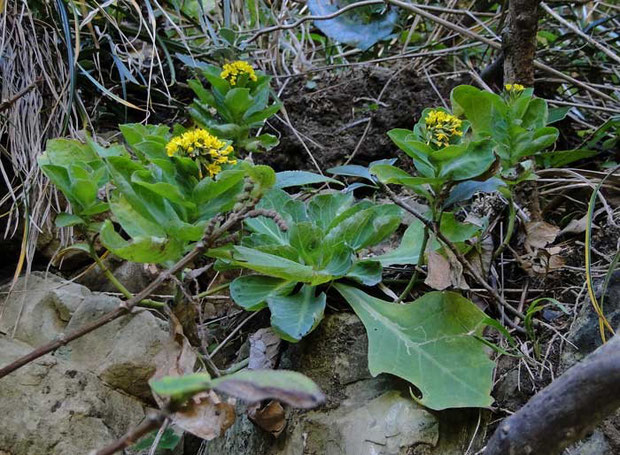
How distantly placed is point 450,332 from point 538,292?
0.30m

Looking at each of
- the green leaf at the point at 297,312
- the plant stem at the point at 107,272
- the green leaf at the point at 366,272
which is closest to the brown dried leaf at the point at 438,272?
the green leaf at the point at 366,272

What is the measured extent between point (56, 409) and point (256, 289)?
453 millimetres

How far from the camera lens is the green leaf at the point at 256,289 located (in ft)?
3.50

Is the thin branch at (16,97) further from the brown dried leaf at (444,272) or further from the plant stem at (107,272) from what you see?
the brown dried leaf at (444,272)

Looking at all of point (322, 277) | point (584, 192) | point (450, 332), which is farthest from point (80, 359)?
point (584, 192)

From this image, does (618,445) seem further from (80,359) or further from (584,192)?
(80,359)

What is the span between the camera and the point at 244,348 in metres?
1.18

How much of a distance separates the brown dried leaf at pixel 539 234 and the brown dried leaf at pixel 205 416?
76 centimetres

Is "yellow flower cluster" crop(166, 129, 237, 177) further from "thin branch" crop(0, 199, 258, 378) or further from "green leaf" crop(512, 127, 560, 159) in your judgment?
"green leaf" crop(512, 127, 560, 159)

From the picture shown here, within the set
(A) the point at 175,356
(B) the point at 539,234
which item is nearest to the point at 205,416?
(A) the point at 175,356

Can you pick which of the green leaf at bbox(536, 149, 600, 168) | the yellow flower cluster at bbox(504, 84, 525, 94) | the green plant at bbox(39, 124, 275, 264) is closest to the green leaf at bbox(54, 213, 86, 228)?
the green plant at bbox(39, 124, 275, 264)

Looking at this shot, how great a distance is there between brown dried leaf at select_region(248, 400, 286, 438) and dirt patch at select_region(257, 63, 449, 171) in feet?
2.64

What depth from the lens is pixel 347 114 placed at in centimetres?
175

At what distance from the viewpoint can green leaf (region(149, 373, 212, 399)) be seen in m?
0.47
